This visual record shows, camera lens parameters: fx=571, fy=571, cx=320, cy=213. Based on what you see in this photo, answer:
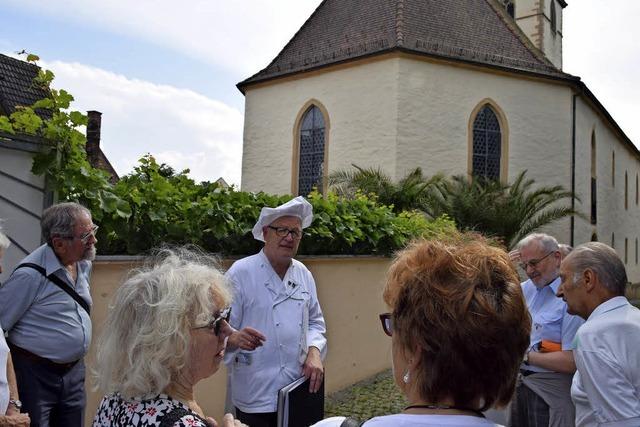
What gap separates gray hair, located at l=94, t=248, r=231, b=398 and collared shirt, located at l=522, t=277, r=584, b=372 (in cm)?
221

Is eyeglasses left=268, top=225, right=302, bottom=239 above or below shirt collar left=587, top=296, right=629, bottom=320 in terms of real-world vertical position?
above

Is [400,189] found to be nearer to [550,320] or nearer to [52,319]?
[550,320]

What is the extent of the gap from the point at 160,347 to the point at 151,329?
0.20 ft

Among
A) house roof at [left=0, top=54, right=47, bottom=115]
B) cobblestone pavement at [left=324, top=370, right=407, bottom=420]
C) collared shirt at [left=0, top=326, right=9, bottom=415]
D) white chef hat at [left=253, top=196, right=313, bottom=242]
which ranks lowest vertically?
cobblestone pavement at [left=324, top=370, right=407, bottom=420]

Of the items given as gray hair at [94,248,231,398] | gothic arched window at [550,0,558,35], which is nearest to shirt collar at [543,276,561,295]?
gray hair at [94,248,231,398]

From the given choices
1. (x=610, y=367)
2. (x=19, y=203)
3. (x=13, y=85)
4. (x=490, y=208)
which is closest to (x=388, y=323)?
(x=610, y=367)

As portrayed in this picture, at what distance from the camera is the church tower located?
28953mm

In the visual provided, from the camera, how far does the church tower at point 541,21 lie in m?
29.0

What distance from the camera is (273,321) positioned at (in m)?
3.37

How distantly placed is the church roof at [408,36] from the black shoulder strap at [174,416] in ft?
55.1

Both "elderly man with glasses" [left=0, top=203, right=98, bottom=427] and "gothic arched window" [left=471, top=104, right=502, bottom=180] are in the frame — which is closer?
"elderly man with glasses" [left=0, top=203, right=98, bottom=427]

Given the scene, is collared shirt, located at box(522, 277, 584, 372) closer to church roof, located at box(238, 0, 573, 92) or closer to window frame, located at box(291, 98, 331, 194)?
church roof, located at box(238, 0, 573, 92)

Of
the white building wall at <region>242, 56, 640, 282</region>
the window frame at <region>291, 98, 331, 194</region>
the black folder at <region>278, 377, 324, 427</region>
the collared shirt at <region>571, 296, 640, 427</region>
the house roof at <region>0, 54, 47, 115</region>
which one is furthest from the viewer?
the window frame at <region>291, 98, 331, 194</region>

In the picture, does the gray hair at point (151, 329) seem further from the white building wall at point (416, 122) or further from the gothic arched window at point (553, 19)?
the gothic arched window at point (553, 19)
